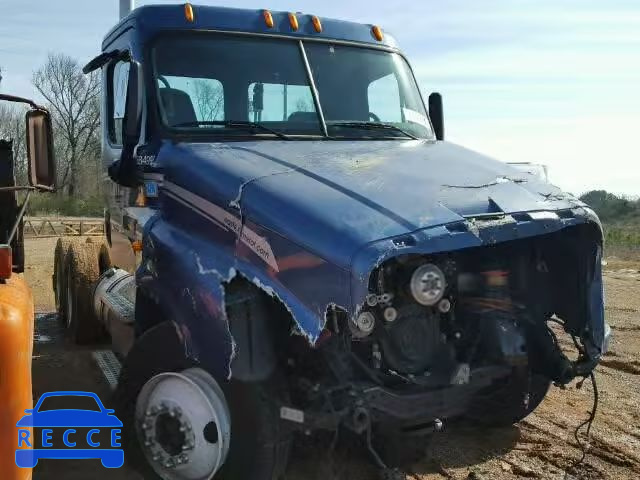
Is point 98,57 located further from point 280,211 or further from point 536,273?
point 536,273

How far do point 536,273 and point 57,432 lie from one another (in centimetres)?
325

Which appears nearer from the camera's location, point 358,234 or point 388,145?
point 358,234

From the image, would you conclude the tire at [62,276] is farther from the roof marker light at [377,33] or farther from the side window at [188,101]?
the roof marker light at [377,33]

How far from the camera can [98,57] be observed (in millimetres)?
5082

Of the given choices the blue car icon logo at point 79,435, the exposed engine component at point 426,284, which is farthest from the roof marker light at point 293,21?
the blue car icon logo at point 79,435

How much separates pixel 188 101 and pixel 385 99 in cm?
148

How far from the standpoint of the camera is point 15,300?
2.86 metres

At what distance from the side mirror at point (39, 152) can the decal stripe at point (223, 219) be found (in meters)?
0.77

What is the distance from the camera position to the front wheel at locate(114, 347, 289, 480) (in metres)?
3.33

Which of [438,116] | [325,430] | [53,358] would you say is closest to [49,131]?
[325,430]

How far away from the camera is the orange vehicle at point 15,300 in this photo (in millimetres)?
2562

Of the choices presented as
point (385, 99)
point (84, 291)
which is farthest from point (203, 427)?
point (84, 291)

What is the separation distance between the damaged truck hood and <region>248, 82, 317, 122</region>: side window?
0.36 m

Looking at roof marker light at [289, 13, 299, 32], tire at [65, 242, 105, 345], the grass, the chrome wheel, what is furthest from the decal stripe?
the grass
